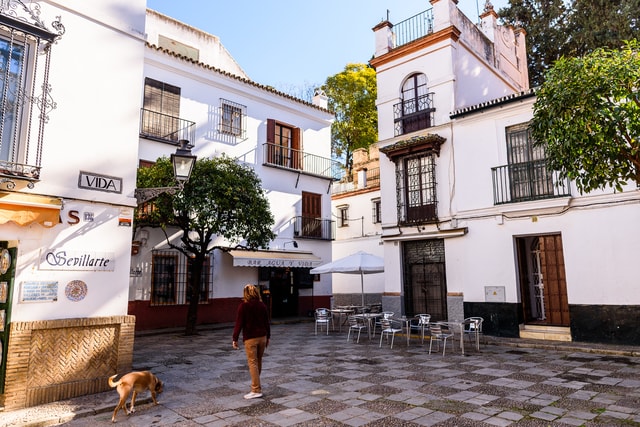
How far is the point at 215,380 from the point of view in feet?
23.5

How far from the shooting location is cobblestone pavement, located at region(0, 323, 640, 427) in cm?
519

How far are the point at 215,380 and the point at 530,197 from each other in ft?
29.2

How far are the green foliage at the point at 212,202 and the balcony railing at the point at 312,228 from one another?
548 centimetres

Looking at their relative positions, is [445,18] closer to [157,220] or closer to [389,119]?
[389,119]

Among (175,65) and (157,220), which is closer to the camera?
(157,220)

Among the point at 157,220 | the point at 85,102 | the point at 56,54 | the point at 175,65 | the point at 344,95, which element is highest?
the point at 344,95

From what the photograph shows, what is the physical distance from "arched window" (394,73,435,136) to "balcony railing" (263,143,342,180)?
18.7ft

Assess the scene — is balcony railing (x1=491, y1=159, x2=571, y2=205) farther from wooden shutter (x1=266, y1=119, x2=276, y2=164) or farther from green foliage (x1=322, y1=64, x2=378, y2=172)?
green foliage (x1=322, y1=64, x2=378, y2=172)

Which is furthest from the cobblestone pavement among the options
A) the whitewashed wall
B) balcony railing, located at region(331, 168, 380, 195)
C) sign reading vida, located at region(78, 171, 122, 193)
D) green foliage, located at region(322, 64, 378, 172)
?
Result: green foliage, located at region(322, 64, 378, 172)

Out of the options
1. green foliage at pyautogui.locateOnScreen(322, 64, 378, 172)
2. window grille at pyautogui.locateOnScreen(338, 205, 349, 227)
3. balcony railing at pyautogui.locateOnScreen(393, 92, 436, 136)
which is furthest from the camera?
green foliage at pyautogui.locateOnScreen(322, 64, 378, 172)

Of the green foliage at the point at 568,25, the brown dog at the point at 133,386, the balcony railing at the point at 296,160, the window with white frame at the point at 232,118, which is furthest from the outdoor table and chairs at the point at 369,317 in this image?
the green foliage at the point at 568,25

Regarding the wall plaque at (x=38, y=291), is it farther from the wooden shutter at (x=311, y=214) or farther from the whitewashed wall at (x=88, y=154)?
the wooden shutter at (x=311, y=214)

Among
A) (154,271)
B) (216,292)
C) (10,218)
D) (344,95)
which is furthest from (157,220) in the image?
(344,95)

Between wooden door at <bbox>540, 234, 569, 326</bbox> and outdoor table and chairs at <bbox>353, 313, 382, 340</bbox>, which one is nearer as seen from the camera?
outdoor table and chairs at <bbox>353, 313, 382, 340</bbox>
